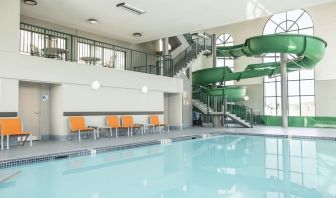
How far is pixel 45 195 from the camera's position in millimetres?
3723

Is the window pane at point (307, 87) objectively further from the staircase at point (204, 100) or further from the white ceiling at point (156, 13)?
the white ceiling at point (156, 13)

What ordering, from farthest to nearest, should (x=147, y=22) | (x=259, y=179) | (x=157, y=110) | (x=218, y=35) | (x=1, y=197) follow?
(x=218, y=35), (x=157, y=110), (x=147, y=22), (x=259, y=179), (x=1, y=197)

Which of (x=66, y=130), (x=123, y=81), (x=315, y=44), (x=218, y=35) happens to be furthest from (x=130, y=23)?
(x=218, y=35)

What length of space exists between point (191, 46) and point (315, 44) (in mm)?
5728

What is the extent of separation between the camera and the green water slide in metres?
10.9

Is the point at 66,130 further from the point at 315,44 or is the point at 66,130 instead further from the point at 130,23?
the point at 315,44

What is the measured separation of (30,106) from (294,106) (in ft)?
49.7

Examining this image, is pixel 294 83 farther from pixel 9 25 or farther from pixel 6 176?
pixel 6 176

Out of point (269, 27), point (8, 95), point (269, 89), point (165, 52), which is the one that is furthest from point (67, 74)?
point (269, 27)

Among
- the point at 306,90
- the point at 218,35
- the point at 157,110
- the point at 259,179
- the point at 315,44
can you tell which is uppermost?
the point at 218,35

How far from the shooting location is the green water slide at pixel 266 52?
10.9m

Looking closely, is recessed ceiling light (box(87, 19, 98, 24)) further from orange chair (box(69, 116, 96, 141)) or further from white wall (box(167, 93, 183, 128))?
white wall (box(167, 93, 183, 128))

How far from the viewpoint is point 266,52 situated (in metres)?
11.2

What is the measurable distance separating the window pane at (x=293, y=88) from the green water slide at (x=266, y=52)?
3542 millimetres
